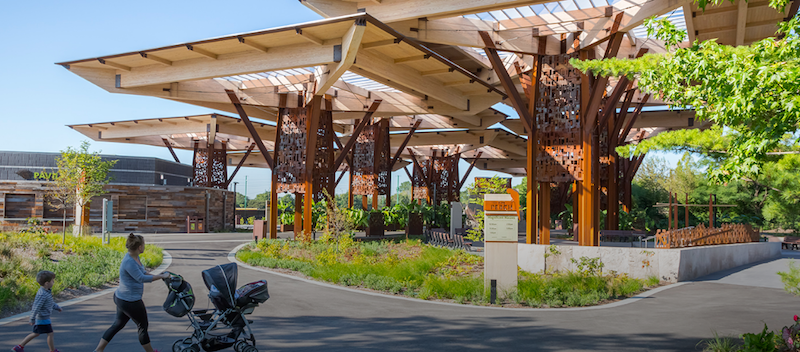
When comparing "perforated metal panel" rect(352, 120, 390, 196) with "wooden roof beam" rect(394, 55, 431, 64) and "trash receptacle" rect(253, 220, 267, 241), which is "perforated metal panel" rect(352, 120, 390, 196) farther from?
"wooden roof beam" rect(394, 55, 431, 64)

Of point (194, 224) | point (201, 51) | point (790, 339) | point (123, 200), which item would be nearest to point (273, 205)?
point (201, 51)

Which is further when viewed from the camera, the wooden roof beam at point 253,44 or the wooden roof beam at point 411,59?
the wooden roof beam at point 411,59

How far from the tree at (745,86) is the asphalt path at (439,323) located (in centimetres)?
257

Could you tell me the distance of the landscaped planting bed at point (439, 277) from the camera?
32.4ft

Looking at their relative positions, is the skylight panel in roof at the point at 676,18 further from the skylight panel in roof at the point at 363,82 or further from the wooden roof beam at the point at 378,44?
the skylight panel in roof at the point at 363,82

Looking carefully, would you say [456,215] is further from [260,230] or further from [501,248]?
[501,248]

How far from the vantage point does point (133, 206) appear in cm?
3062

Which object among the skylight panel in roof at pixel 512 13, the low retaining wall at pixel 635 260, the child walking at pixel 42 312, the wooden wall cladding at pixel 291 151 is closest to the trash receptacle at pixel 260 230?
the wooden wall cladding at pixel 291 151

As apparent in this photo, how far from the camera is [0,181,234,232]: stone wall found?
28828 mm

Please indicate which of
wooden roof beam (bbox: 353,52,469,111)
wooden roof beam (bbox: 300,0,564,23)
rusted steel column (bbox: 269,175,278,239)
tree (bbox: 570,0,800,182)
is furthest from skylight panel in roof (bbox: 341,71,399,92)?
tree (bbox: 570,0,800,182)

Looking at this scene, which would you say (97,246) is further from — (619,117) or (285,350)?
(619,117)

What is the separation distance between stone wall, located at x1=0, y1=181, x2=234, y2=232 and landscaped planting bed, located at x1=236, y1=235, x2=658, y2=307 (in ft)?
53.2

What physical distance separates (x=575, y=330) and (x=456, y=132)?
2949 cm

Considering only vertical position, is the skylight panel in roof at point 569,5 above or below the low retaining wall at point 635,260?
above
